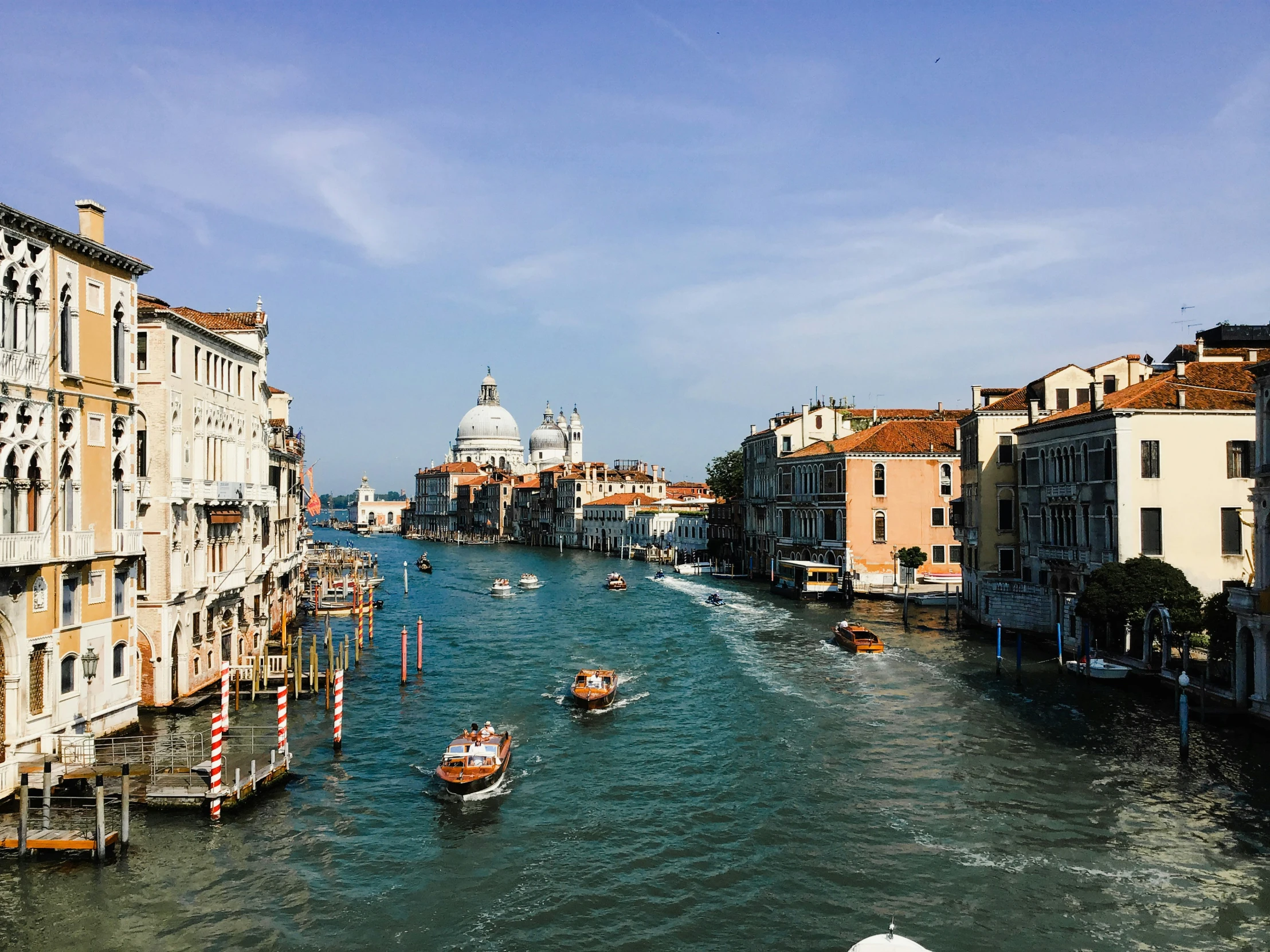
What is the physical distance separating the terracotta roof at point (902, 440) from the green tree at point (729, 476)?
854 inches

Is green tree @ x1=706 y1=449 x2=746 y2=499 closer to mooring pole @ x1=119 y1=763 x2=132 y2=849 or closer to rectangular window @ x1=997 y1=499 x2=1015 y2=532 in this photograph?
rectangular window @ x1=997 y1=499 x2=1015 y2=532

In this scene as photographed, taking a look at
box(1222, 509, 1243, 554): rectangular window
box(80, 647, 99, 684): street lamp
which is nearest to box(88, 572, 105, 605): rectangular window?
box(80, 647, 99, 684): street lamp

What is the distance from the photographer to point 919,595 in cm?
5544

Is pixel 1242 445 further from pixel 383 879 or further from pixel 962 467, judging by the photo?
pixel 383 879

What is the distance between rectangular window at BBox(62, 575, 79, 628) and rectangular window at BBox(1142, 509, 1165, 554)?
2954 centimetres

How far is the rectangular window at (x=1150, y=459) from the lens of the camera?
32531mm

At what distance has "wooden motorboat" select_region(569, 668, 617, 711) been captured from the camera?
30172mm

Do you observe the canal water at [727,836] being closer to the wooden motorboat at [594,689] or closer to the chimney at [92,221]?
the wooden motorboat at [594,689]

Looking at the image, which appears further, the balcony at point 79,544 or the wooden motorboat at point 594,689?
the wooden motorboat at point 594,689

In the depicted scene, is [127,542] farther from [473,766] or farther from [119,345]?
[473,766]

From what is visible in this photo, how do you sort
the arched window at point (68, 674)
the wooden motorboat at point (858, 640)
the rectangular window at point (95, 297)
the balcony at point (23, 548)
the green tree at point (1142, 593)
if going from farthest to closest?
the wooden motorboat at point (858, 640)
the green tree at point (1142, 593)
the rectangular window at point (95, 297)
the arched window at point (68, 674)
the balcony at point (23, 548)

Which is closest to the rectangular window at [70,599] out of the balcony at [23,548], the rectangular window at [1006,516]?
the balcony at [23,548]

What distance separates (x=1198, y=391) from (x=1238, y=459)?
2.44 m

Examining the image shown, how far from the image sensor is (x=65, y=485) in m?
20.8
